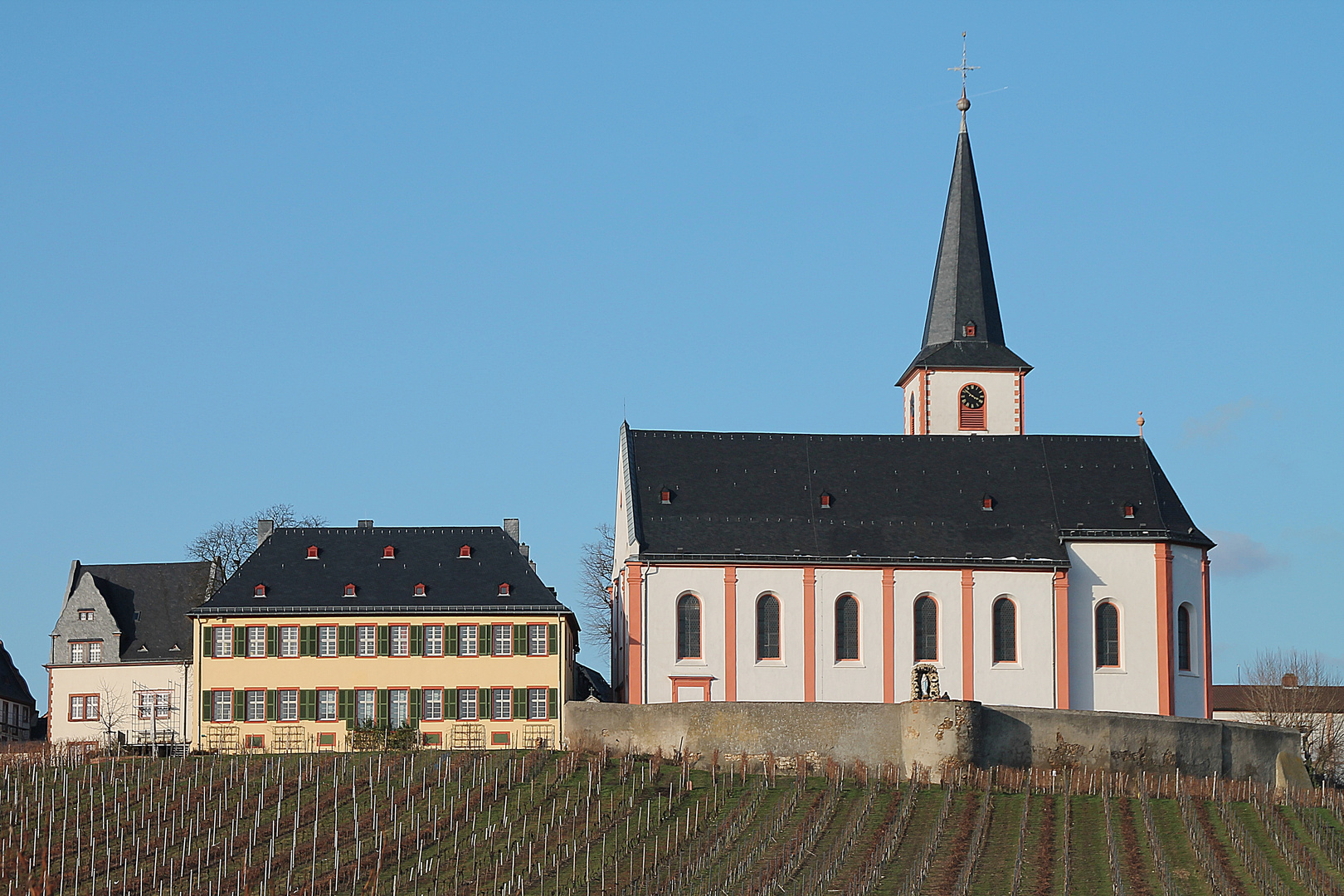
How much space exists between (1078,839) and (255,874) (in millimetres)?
16595

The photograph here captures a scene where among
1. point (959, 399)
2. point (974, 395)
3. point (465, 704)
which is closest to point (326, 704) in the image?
point (465, 704)

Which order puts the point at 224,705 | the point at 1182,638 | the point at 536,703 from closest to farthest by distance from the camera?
the point at 224,705
the point at 536,703
the point at 1182,638

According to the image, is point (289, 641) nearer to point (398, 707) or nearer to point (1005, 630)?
point (398, 707)

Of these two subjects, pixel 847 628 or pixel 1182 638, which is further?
pixel 1182 638

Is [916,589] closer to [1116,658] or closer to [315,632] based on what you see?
[1116,658]

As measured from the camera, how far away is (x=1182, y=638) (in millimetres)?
58656

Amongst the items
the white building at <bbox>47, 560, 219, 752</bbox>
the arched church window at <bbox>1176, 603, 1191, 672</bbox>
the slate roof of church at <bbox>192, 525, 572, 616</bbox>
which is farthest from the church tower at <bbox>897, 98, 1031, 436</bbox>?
the white building at <bbox>47, 560, 219, 752</bbox>

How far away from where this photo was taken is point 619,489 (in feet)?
201

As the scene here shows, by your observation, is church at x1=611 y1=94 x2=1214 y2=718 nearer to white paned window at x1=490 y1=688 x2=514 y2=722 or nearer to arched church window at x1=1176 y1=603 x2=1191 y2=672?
arched church window at x1=1176 y1=603 x2=1191 y2=672

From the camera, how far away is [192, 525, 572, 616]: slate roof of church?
55.7m

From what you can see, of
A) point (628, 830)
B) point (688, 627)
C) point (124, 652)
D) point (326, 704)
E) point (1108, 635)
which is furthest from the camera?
point (124, 652)

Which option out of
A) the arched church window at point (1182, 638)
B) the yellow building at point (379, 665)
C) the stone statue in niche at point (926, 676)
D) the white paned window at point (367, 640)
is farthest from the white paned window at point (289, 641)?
the arched church window at point (1182, 638)

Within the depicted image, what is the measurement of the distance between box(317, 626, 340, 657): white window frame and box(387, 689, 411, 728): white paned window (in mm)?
1968

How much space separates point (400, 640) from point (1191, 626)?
2305 centimetres
